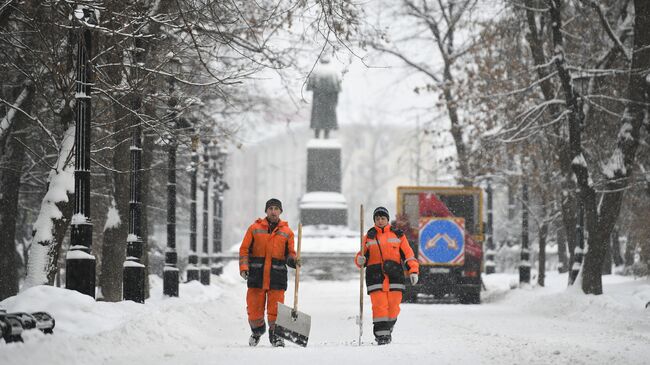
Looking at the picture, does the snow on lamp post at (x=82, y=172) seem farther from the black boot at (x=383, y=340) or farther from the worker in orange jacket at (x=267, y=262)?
the black boot at (x=383, y=340)

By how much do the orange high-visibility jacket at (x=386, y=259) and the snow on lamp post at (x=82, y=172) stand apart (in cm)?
342

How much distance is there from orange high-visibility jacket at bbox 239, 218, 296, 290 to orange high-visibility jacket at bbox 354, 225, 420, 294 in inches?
40.2

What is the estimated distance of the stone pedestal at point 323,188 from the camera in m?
45.6

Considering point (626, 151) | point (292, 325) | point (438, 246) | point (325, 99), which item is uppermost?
point (325, 99)

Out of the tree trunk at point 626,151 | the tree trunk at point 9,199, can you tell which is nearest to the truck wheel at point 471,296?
the tree trunk at point 626,151

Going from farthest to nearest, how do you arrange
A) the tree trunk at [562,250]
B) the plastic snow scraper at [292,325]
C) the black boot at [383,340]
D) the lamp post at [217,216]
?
the tree trunk at [562,250], the lamp post at [217,216], the black boot at [383,340], the plastic snow scraper at [292,325]

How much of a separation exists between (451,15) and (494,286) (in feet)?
30.0

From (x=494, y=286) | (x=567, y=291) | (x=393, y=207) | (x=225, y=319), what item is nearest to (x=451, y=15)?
(x=494, y=286)

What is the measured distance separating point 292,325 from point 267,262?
0.84 m

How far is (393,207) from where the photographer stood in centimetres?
11481

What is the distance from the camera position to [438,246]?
Result: 25.7 metres

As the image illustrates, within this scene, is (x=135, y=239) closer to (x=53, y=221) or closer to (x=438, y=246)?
(x=53, y=221)

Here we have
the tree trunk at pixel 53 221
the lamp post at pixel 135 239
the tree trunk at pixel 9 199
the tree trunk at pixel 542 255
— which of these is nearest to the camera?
the tree trunk at pixel 53 221

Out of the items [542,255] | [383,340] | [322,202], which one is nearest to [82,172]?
[383,340]
